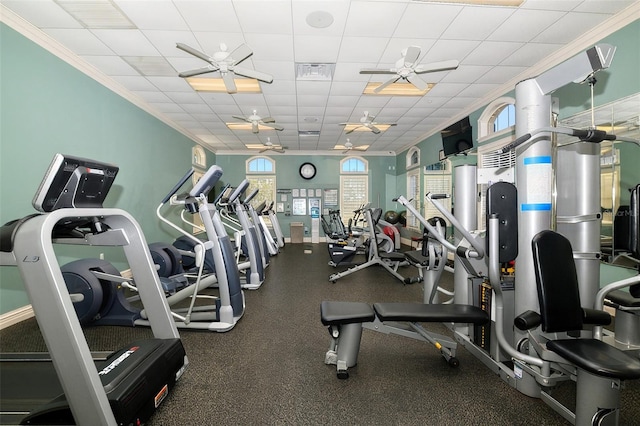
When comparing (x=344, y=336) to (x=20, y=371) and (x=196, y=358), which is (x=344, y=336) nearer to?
(x=196, y=358)

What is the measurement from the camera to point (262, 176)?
1005 centimetres

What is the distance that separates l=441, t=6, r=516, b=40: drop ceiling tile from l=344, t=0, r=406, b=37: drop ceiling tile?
26.3 inches

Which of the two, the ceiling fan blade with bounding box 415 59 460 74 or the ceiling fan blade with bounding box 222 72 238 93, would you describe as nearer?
the ceiling fan blade with bounding box 415 59 460 74

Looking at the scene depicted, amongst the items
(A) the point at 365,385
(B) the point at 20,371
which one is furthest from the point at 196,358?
(A) the point at 365,385

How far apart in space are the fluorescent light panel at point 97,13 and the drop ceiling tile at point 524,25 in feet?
13.7

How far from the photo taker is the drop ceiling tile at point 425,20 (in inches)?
115

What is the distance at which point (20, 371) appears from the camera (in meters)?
2.00

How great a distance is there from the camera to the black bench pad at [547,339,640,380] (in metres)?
1.24

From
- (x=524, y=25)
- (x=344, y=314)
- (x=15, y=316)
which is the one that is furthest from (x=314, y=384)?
(x=524, y=25)

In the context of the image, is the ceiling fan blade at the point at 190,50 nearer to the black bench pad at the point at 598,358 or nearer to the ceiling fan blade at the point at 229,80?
the ceiling fan blade at the point at 229,80

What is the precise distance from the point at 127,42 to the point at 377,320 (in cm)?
424

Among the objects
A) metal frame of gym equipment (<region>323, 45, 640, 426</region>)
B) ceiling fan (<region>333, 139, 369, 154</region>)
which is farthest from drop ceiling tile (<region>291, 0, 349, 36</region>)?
ceiling fan (<region>333, 139, 369, 154</region>)

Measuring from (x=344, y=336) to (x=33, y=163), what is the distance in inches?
149

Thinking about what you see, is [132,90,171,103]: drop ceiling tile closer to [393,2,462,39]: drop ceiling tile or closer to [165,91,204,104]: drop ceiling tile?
[165,91,204,104]: drop ceiling tile
